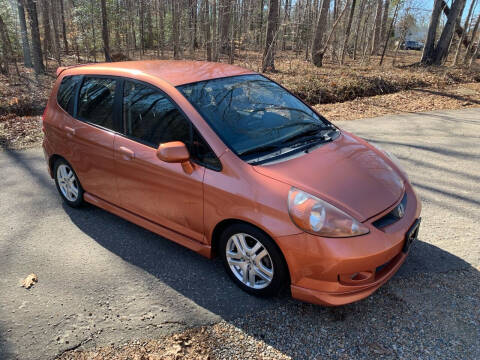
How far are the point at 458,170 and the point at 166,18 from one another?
19.7 meters

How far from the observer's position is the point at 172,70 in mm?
3684

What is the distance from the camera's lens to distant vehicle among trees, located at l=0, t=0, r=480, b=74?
13711 mm

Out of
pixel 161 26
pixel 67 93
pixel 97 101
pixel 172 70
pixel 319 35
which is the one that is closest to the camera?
pixel 172 70

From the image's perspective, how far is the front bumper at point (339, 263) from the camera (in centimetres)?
248

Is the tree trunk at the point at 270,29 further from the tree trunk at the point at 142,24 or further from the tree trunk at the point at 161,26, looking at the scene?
the tree trunk at the point at 142,24

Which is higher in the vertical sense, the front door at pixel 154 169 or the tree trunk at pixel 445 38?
the tree trunk at pixel 445 38

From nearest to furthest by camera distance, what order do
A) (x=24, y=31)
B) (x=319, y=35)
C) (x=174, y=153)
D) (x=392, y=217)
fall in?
(x=392, y=217)
(x=174, y=153)
(x=24, y=31)
(x=319, y=35)

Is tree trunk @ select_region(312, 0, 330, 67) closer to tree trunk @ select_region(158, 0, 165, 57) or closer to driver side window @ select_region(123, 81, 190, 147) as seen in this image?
tree trunk @ select_region(158, 0, 165, 57)

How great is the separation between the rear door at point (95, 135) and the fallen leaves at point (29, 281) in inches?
39.0

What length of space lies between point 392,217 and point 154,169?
200 centimetres

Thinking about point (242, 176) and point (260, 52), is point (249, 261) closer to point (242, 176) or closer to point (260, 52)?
point (242, 176)

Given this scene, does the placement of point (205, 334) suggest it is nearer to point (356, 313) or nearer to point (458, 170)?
point (356, 313)

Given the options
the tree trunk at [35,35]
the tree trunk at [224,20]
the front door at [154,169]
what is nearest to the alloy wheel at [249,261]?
the front door at [154,169]

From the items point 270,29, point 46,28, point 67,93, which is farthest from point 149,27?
point 67,93
